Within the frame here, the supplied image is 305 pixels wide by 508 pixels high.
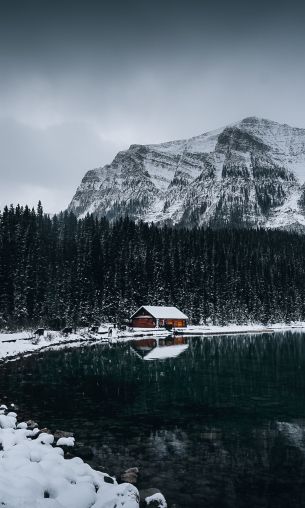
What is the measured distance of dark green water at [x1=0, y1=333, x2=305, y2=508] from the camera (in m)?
15.1

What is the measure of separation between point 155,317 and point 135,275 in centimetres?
1819

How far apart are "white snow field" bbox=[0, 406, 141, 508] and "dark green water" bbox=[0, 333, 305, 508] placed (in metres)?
1.91

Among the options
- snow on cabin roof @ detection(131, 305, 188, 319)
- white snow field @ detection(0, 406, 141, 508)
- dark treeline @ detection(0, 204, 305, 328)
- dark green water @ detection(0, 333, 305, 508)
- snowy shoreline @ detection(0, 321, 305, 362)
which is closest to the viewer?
white snow field @ detection(0, 406, 141, 508)

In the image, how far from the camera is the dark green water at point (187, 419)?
49.4ft

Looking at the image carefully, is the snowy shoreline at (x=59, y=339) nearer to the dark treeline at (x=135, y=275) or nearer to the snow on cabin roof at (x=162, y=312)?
the snow on cabin roof at (x=162, y=312)

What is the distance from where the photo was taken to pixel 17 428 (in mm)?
19906

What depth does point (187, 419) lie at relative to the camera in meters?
23.5

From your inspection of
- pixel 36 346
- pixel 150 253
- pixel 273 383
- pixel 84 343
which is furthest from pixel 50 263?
pixel 273 383

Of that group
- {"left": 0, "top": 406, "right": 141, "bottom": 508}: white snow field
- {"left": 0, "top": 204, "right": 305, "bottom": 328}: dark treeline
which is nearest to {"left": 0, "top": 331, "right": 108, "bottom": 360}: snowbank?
{"left": 0, "top": 204, "right": 305, "bottom": 328}: dark treeline

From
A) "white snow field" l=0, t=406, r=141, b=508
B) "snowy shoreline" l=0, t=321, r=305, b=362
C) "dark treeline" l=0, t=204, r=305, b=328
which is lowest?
"snowy shoreline" l=0, t=321, r=305, b=362

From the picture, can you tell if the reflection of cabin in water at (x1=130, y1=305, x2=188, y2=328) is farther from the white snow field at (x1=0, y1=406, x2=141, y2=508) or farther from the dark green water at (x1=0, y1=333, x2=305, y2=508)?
the white snow field at (x1=0, y1=406, x2=141, y2=508)

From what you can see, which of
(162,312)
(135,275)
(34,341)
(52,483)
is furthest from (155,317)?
(52,483)

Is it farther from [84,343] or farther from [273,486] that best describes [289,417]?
[84,343]

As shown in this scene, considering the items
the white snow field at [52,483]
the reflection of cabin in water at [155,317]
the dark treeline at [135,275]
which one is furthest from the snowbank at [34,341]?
the white snow field at [52,483]
